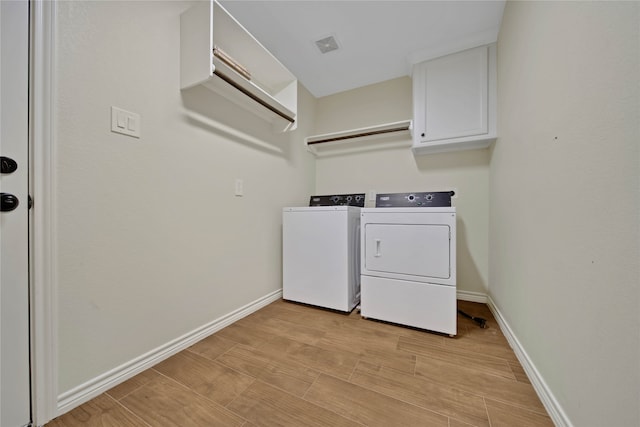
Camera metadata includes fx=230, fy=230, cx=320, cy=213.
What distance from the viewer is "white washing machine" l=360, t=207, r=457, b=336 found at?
1514 millimetres

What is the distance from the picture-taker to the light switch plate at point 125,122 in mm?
1058

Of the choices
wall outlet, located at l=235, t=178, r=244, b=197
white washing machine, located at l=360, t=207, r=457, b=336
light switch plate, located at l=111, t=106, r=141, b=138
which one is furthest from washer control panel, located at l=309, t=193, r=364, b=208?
light switch plate, located at l=111, t=106, r=141, b=138

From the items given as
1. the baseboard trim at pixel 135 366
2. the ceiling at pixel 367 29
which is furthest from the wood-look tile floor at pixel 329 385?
the ceiling at pixel 367 29

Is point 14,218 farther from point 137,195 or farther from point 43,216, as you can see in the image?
point 137,195

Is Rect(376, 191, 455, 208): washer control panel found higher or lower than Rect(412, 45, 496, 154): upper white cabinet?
lower

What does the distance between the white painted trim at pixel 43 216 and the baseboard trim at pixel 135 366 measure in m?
0.05

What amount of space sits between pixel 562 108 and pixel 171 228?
1.87 m

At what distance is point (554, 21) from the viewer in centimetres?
92

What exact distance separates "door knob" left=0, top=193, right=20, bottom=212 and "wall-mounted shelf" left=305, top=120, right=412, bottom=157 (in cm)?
216

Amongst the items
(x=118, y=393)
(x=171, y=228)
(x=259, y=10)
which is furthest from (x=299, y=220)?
(x=259, y=10)

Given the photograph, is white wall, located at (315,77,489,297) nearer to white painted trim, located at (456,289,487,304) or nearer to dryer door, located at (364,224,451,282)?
white painted trim, located at (456,289,487,304)

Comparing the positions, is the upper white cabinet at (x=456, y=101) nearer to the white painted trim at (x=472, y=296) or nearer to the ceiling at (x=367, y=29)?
the ceiling at (x=367, y=29)

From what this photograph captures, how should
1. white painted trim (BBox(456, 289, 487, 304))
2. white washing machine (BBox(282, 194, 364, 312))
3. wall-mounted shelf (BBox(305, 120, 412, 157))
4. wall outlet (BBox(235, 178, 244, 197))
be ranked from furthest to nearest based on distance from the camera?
1. wall-mounted shelf (BBox(305, 120, 412, 157))
2. white painted trim (BBox(456, 289, 487, 304))
3. white washing machine (BBox(282, 194, 364, 312))
4. wall outlet (BBox(235, 178, 244, 197))

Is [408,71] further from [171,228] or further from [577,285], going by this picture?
[171,228]
